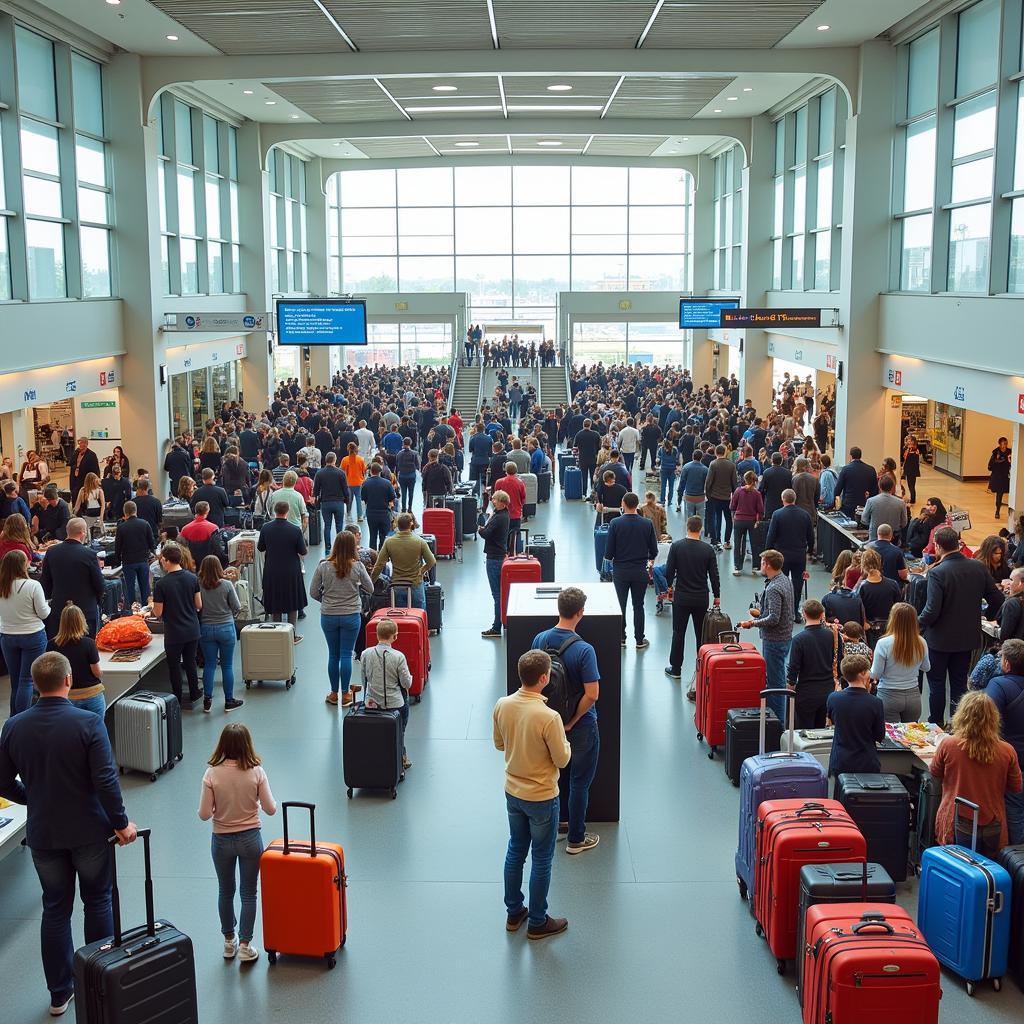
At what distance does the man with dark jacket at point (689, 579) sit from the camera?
10617 millimetres

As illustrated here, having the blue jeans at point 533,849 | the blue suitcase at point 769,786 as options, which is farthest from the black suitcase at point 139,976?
the blue suitcase at point 769,786

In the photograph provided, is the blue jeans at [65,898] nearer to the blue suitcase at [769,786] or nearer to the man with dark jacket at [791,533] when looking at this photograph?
the blue suitcase at [769,786]

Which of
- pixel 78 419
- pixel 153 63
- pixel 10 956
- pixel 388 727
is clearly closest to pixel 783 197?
pixel 153 63

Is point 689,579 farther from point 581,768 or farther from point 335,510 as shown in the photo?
point 335,510

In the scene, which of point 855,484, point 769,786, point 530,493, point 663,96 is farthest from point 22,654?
point 663,96

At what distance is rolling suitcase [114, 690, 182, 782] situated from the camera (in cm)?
877

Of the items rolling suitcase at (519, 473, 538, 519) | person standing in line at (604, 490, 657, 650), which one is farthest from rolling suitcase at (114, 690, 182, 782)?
rolling suitcase at (519, 473, 538, 519)

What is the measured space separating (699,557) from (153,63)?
1549 cm

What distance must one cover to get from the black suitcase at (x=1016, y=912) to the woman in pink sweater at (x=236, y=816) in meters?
3.94

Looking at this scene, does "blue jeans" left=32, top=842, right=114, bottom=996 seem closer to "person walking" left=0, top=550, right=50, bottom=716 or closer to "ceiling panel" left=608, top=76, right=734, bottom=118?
"person walking" left=0, top=550, right=50, bottom=716

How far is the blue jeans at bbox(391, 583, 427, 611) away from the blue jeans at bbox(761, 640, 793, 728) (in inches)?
150

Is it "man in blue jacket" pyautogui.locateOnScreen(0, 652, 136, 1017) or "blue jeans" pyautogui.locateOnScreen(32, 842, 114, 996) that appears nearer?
"man in blue jacket" pyautogui.locateOnScreen(0, 652, 136, 1017)

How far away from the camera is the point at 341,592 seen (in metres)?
10.0

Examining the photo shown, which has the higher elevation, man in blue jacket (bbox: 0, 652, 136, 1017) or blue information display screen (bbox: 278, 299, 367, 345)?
blue information display screen (bbox: 278, 299, 367, 345)
